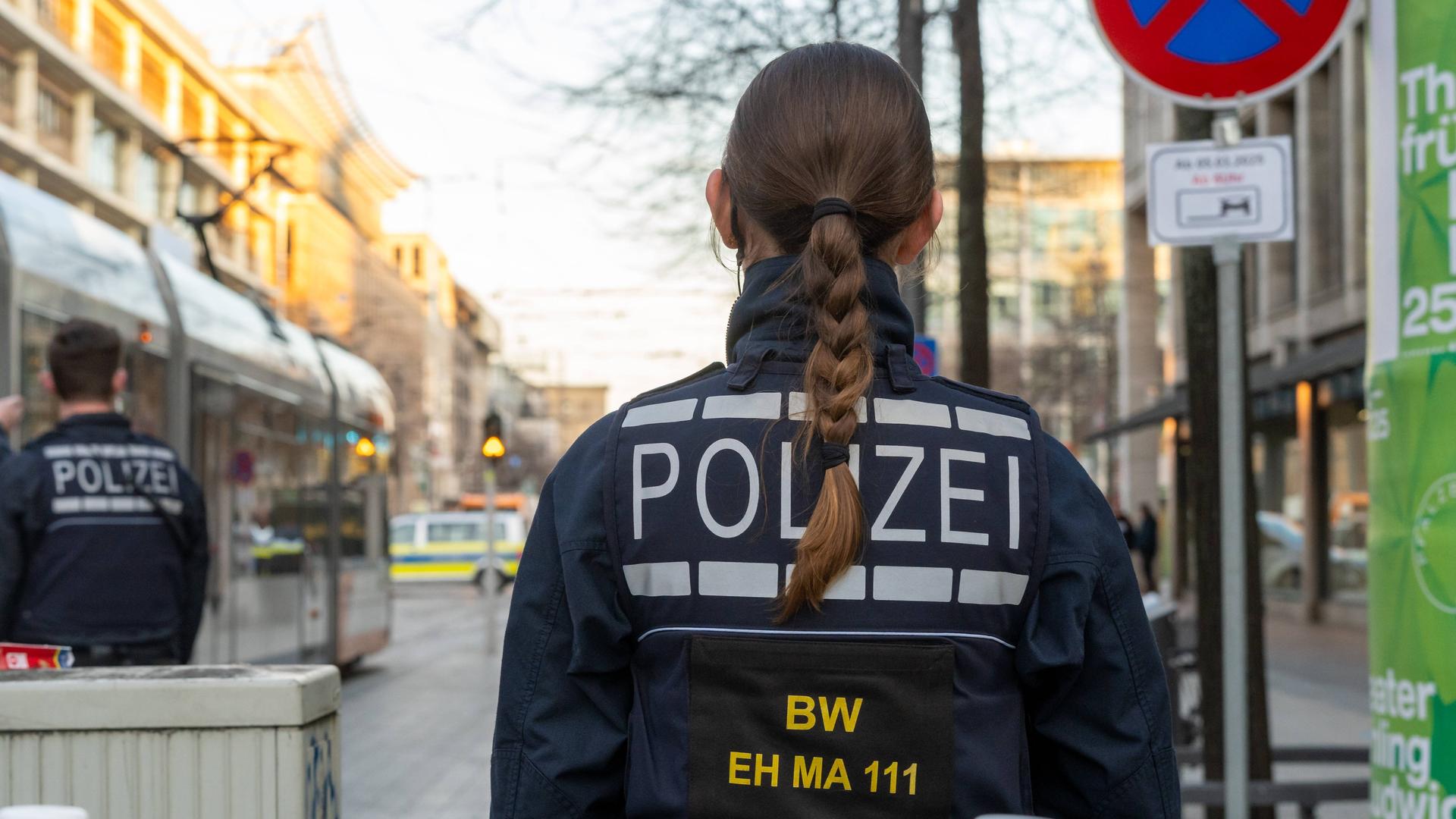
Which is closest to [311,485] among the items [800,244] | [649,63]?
[649,63]

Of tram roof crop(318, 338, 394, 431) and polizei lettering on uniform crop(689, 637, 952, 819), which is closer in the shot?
polizei lettering on uniform crop(689, 637, 952, 819)

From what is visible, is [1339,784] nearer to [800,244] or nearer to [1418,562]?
[1418,562]

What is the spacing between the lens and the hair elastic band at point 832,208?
174 cm

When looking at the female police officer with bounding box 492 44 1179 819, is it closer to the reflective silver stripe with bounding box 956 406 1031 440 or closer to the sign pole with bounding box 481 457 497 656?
the reflective silver stripe with bounding box 956 406 1031 440

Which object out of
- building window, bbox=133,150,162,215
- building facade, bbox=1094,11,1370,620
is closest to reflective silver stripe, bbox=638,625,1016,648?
building facade, bbox=1094,11,1370,620

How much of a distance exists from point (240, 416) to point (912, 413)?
11.4 metres

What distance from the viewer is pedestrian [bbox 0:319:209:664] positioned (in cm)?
456

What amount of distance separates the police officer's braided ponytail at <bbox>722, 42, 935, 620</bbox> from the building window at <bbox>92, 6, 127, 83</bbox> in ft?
156

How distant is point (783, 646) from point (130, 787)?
1.43m

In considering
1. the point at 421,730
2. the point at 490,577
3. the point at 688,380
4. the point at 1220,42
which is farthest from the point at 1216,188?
the point at 490,577

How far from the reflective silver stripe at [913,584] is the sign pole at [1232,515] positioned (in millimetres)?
2017

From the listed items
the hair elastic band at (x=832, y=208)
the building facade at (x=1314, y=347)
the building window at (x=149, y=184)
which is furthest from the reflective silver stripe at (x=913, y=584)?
the building window at (x=149, y=184)

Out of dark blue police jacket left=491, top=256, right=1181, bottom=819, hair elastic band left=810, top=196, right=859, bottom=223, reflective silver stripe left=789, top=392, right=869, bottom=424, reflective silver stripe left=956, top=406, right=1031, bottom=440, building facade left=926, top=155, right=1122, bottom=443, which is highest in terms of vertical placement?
building facade left=926, top=155, right=1122, bottom=443

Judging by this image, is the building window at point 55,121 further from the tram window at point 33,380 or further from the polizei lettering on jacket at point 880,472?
the polizei lettering on jacket at point 880,472
